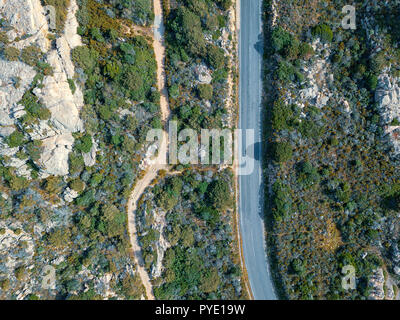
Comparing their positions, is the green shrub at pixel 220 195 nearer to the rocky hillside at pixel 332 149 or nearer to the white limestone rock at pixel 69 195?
the rocky hillside at pixel 332 149

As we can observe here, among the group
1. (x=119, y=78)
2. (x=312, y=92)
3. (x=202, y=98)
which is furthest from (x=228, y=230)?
(x=119, y=78)

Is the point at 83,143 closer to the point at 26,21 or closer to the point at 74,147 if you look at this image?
the point at 74,147

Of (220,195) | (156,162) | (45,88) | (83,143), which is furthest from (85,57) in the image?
(220,195)

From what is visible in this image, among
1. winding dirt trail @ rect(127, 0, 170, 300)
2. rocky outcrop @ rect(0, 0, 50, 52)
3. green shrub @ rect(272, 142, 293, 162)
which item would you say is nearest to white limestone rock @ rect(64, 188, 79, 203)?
winding dirt trail @ rect(127, 0, 170, 300)

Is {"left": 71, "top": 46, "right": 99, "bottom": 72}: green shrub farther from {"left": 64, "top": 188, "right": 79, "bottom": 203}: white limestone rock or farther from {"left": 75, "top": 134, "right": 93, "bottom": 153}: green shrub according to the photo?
{"left": 64, "top": 188, "right": 79, "bottom": 203}: white limestone rock

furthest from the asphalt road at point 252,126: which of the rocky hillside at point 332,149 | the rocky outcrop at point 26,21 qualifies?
the rocky outcrop at point 26,21
